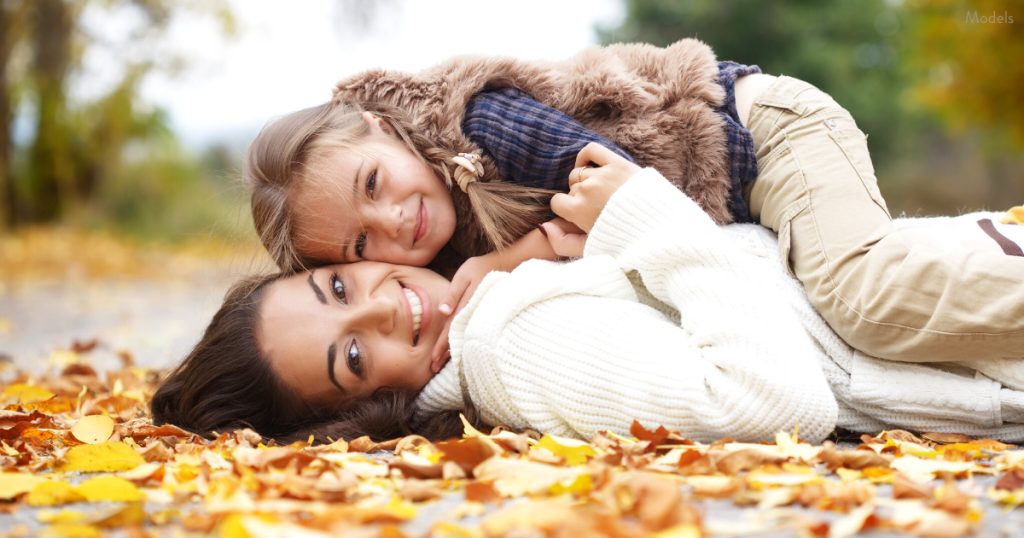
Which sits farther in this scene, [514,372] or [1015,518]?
[514,372]

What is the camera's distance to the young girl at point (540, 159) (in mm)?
2135

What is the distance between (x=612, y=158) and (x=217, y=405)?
1.31m

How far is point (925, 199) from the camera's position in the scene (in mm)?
13352

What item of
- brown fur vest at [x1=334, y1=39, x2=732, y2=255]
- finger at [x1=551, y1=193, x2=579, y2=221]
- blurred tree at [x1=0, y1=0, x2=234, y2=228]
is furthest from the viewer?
blurred tree at [x1=0, y1=0, x2=234, y2=228]

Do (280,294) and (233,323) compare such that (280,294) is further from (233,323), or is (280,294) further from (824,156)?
(824,156)

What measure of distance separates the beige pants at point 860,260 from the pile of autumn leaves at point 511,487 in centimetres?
25

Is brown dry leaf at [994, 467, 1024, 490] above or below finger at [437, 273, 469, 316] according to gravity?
below

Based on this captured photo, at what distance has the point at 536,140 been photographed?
219 cm

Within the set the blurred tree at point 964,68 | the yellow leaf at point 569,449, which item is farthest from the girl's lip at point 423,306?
the blurred tree at point 964,68

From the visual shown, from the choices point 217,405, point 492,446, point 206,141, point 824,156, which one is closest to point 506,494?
point 492,446

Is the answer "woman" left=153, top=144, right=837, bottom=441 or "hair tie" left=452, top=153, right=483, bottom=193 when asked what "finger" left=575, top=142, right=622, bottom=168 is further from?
"hair tie" left=452, top=153, right=483, bottom=193

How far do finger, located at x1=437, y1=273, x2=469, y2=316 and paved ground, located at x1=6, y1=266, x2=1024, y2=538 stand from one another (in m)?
0.44

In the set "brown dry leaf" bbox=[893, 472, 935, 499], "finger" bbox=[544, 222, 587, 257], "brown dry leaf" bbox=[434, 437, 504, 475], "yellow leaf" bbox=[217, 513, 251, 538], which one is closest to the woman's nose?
"finger" bbox=[544, 222, 587, 257]

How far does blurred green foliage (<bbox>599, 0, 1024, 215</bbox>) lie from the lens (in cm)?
1210
